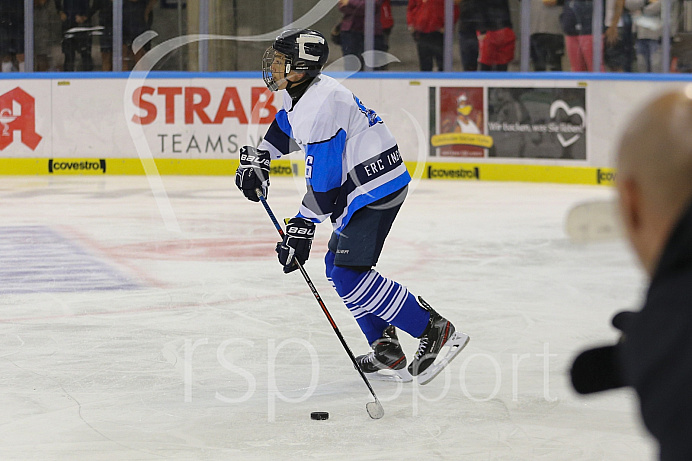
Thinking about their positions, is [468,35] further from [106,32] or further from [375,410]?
[375,410]

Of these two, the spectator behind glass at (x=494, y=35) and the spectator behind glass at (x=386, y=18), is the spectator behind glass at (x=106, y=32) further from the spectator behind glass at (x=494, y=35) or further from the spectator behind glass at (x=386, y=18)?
the spectator behind glass at (x=494, y=35)

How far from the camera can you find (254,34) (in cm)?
1190

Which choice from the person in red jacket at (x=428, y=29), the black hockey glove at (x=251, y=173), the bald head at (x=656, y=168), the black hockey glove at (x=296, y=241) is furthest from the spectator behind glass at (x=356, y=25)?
the bald head at (x=656, y=168)

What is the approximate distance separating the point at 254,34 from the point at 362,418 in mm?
9436

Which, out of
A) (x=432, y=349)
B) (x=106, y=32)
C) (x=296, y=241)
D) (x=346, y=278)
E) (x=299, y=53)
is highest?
(x=106, y=32)

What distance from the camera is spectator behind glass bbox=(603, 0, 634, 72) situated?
1034 cm

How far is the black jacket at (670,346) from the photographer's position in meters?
0.50

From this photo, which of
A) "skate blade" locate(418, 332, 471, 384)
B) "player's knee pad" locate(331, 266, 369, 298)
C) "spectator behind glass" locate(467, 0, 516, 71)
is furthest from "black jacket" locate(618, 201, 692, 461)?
"spectator behind glass" locate(467, 0, 516, 71)

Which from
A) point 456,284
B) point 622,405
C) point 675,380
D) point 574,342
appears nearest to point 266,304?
point 456,284

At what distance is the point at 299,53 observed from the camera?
3217 mm

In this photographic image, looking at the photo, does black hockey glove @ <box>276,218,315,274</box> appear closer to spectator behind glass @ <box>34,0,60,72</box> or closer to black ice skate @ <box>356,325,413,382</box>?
black ice skate @ <box>356,325,413,382</box>

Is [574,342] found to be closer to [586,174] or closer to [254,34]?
[586,174]

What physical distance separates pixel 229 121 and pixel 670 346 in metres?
11.1

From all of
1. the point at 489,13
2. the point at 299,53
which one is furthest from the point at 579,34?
the point at 299,53
